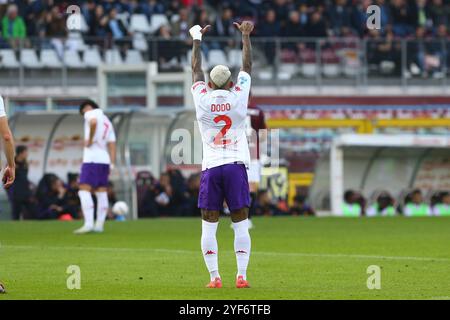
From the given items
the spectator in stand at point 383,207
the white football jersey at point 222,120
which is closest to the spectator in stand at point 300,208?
the spectator in stand at point 383,207

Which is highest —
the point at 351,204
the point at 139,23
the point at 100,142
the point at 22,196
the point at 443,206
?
the point at 139,23

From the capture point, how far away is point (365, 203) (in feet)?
104

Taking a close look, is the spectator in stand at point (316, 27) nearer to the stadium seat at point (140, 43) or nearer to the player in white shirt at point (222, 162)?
the stadium seat at point (140, 43)

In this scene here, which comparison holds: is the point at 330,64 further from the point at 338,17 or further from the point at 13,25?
the point at 13,25

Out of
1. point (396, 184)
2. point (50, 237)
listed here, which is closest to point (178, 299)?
point (50, 237)

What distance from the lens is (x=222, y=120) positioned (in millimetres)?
13195

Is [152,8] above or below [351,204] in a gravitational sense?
above

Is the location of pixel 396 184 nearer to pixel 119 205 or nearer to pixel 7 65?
pixel 119 205

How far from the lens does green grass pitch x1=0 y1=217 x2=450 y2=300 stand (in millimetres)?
12766

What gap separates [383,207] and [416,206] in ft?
2.60

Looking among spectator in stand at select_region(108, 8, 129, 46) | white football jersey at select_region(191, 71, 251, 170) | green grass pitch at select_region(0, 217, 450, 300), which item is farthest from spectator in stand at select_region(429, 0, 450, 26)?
white football jersey at select_region(191, 71, 251, 170)

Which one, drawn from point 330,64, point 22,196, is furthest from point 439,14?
point 22,196

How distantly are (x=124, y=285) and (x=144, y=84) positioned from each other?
19.7 metres

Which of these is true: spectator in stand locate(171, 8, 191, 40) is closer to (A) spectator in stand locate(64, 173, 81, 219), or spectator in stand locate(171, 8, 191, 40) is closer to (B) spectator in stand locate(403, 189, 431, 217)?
(B) spectator in stand locate(403, 189, 431, 217)
